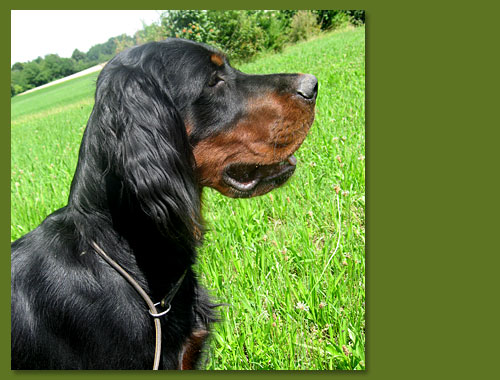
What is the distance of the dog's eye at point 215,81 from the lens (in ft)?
5.56

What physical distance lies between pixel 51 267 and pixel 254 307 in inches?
36.6

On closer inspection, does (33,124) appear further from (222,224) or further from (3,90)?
(222,224)

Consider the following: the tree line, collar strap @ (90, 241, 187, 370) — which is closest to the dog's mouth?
collar strap @ (90, 241, 187, 370)

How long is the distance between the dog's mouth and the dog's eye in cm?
34

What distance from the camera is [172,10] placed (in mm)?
1987

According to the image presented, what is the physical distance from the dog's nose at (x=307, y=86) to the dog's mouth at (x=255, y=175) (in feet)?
0.88

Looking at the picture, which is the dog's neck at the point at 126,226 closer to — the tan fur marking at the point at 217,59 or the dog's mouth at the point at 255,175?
the dog's mouth at the point at 255,175

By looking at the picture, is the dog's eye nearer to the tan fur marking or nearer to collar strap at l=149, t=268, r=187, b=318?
the tan fur marking

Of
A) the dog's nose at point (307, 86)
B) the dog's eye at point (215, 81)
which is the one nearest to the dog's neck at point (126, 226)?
the dog's eye at point (215, 81)

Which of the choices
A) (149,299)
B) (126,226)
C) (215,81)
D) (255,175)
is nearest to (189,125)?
(215,81)

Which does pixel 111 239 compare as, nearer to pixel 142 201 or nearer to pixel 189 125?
pixel 142 201

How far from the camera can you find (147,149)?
1.38m

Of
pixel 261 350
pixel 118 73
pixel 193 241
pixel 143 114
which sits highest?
pixel 118 73

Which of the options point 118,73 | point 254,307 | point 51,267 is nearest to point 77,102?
point 118,73
